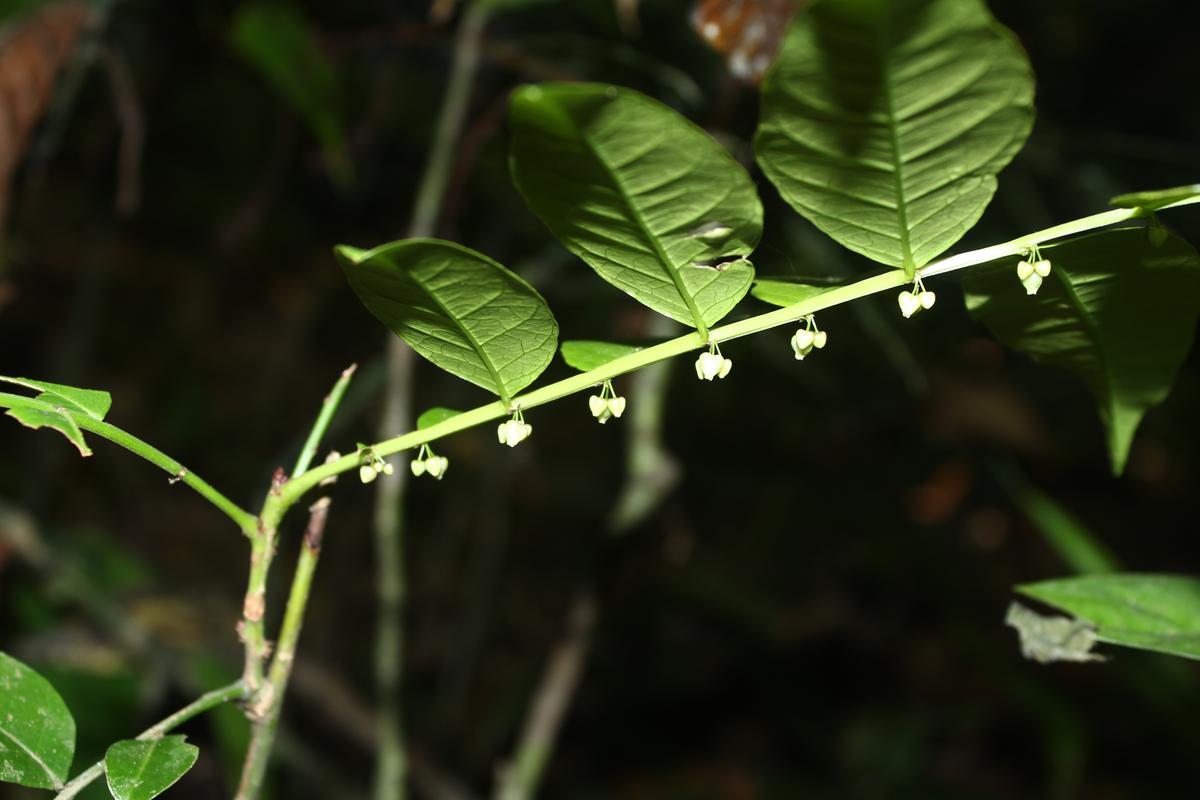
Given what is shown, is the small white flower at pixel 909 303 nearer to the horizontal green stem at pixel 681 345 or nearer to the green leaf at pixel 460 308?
the horizontal green stem at pixel 681 345

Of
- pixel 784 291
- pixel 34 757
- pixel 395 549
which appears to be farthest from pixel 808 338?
pixel 395 549

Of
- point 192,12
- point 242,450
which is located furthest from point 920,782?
point 192,12

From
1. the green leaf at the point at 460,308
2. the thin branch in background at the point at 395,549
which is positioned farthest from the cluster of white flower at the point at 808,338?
the thin branch in background at the point at 395,549

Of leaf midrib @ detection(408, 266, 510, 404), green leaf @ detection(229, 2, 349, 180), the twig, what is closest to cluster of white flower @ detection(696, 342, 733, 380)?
leaf midrib @ detection(408, 266, 510, 404)

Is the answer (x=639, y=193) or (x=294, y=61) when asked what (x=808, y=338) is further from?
(x=294, y=61)

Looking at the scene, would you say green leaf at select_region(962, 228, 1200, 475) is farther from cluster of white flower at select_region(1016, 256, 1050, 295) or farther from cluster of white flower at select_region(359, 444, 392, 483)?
cluster of white flower at select_region(359, 444, 392, 483)

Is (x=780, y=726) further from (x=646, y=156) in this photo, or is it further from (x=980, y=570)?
(x=646, y=156)
